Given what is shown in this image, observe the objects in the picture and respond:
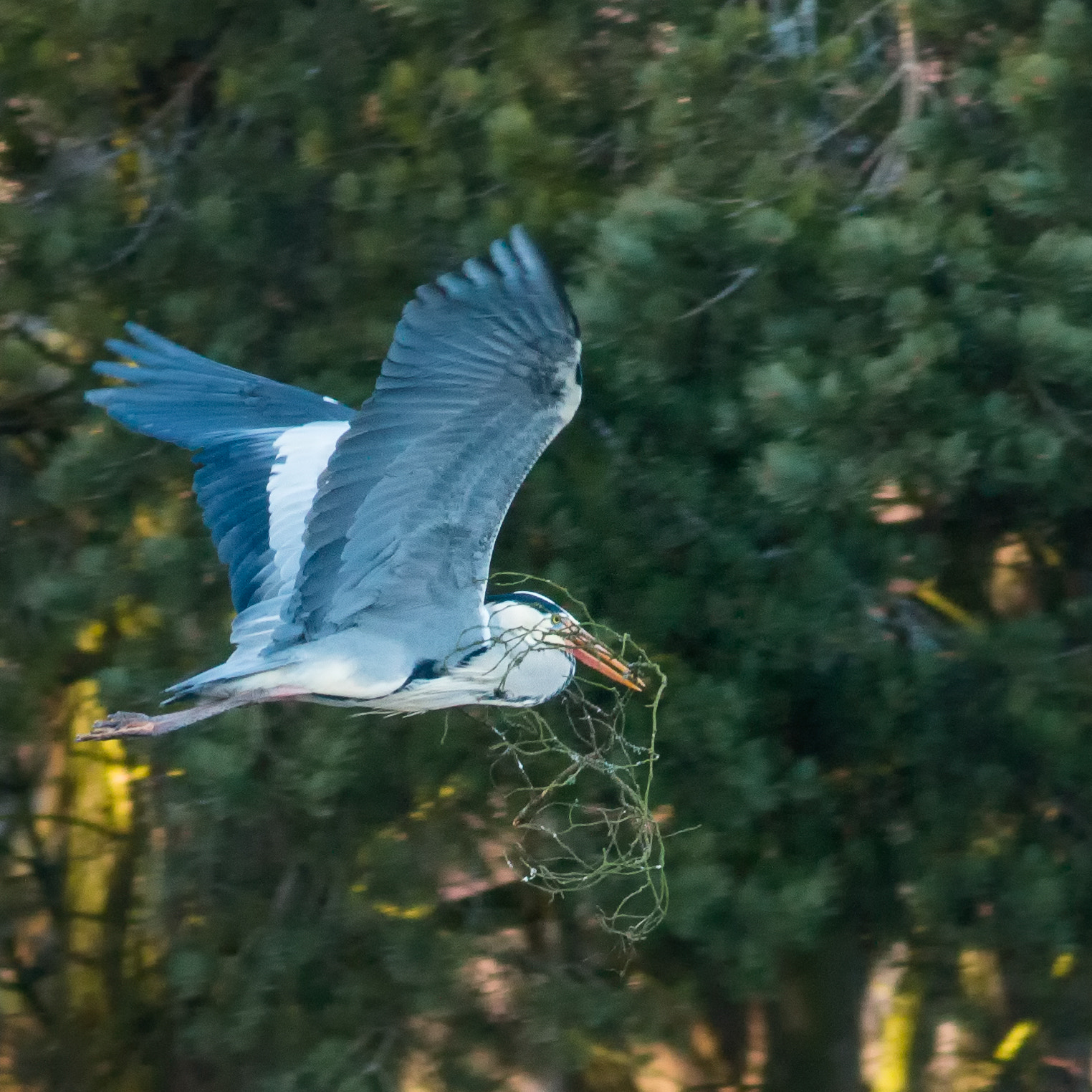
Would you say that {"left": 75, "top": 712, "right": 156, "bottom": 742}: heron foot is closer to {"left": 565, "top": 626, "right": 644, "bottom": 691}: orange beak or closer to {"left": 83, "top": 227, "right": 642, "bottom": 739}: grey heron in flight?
{"left": 83, "top": 227, "right": 642, "bottom": 739}: grey heron in flight

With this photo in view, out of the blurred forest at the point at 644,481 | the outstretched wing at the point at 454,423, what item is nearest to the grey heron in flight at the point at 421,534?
the outstretched wing at the point at 454,423

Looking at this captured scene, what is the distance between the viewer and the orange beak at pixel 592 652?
2850 mm

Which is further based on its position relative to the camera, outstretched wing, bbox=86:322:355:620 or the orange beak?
outstretched wing, bbox=86:322:355:620

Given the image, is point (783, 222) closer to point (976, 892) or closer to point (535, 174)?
point (535, 174)

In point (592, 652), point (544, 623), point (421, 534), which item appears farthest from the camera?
point (592, 652)

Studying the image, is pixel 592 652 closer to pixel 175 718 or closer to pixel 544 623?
pixel 544 623

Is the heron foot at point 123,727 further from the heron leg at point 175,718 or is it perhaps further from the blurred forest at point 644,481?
the blurred forest at point 644,481

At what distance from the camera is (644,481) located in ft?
12.6

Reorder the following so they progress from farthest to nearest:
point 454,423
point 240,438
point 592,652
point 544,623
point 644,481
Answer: point 644,481, point 240,438, point 592,652, point 544,623, point 454,423

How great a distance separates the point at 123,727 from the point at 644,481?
1.50m

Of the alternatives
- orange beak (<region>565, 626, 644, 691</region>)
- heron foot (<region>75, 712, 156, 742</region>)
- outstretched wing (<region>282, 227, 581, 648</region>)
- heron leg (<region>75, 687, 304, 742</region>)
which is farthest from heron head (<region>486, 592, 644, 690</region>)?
heron foot (<region>75, 712, 156, 742</region>)

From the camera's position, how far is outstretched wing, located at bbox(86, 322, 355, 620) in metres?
3.33

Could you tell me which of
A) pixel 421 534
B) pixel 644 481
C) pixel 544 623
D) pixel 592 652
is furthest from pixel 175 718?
pixel 644 481

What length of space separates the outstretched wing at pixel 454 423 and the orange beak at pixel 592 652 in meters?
0.21
